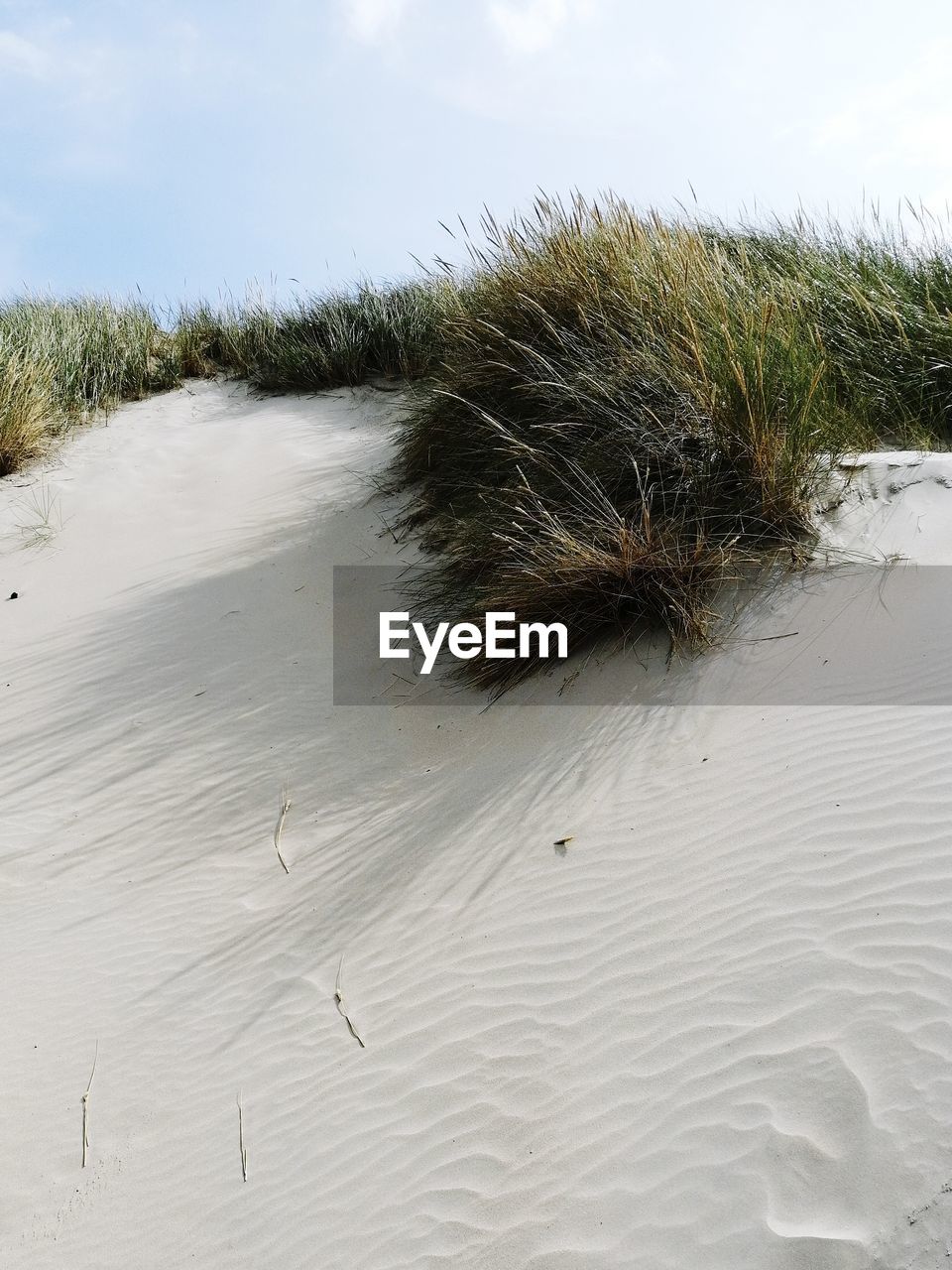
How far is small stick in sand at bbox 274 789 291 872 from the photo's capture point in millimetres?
4161

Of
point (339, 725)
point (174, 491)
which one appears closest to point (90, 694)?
point (339, 725)

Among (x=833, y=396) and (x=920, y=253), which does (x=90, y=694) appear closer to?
(x=833, y=396)

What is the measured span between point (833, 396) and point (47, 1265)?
220 inches

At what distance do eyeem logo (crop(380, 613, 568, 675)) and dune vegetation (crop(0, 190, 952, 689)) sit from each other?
0.07m

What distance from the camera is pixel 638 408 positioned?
5.36 m

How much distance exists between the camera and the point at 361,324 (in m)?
11.2

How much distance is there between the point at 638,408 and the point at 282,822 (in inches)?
112

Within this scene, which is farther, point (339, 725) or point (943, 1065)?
point (339, 725)

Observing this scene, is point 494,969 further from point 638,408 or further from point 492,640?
point 638,408

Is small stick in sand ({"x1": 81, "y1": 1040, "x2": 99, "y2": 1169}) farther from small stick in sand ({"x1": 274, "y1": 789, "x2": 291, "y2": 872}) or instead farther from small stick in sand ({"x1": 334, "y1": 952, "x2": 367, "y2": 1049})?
small stick in sand ({"x1": 274, "y1": 789, "x2": 291, "y2": 872})

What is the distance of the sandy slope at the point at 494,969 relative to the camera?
2.48 m

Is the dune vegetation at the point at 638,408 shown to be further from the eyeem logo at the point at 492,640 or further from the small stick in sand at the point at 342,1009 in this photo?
the small stick in sand at the point at 342,1009

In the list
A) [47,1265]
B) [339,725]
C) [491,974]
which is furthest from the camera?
[339,725]

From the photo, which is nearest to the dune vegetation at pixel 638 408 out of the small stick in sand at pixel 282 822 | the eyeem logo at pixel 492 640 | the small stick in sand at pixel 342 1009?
the eyeem logo at pixel 492 640
